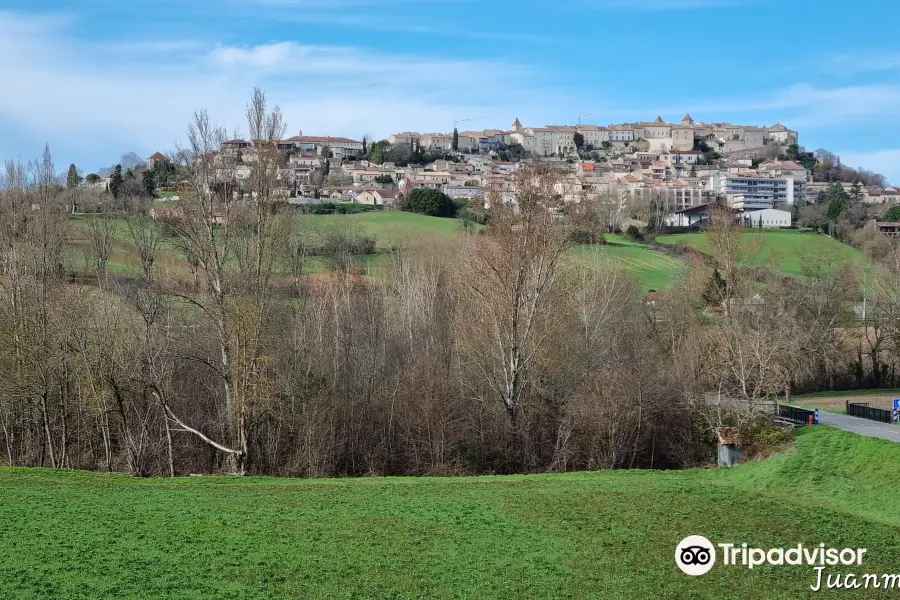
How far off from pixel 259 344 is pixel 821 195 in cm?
13386

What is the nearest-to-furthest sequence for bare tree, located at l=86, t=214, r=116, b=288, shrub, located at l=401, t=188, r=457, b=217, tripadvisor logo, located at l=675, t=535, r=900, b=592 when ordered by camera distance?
tripadvisor logo, located at l=675, t=535, r=900, b=592, bare tree, located at l=86, t=214, r=116, b=288, shrub, located at l=401, t=188, r=457, b=217

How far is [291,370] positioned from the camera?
104ft

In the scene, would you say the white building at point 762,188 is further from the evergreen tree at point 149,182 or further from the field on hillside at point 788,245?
the evergreen tree at point 149,182

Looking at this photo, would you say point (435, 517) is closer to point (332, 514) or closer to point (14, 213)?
point (332, 514)

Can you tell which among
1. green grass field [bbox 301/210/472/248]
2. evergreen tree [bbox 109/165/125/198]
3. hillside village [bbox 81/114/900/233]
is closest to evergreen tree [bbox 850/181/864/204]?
hillside village [bbox 81/114/900/233]

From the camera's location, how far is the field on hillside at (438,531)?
566 inches

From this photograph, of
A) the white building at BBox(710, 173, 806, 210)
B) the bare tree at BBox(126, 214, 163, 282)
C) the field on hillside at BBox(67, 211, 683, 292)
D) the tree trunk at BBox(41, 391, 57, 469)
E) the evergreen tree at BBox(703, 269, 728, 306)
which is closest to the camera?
the tree trunk at BBox(41, 391, 57, 469)

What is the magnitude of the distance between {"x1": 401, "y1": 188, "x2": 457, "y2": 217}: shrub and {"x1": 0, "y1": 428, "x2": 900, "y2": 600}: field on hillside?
6659 cm

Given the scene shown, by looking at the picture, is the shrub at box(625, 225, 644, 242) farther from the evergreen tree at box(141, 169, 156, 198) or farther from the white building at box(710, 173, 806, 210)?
the white building at box(710, 173, 806, 210)

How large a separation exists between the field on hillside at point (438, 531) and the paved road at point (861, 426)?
6.29 meters

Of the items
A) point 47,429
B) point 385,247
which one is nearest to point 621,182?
point 385,247

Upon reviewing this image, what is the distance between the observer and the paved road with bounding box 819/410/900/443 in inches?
1167

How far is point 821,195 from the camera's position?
141000 millimetres

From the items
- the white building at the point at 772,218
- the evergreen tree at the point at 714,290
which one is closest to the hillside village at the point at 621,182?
the white building at the point at 772,218
